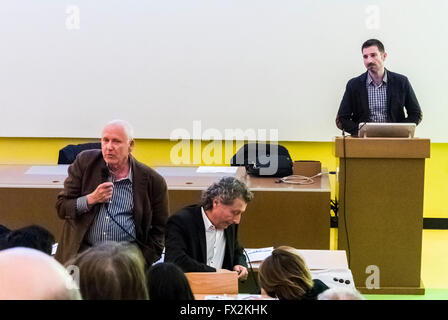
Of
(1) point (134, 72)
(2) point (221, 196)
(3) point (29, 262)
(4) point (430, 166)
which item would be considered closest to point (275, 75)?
(1) point (134, 72)

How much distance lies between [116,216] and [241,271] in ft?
2.55

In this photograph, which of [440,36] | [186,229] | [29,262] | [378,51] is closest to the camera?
[29,262]

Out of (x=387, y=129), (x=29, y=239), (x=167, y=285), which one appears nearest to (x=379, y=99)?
(x=387, y=129)

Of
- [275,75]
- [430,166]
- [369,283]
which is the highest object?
[275,75]

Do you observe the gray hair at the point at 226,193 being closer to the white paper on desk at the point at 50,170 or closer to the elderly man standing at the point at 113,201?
the elderly man standing at the point at 113,201

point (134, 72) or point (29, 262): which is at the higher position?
point (134, 72)

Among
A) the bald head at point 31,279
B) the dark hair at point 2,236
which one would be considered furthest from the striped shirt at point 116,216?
the bald head at point 31,279

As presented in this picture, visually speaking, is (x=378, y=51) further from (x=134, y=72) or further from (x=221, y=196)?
(x=134, y=72)

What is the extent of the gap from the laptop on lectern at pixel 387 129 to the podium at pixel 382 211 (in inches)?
3.3

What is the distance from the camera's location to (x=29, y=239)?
127 inches

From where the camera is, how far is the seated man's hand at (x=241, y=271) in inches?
149

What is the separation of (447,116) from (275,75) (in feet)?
5.97

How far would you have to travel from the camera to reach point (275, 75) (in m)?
7.16

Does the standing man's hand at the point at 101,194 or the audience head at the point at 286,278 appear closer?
the audience head at the point at 286,278
